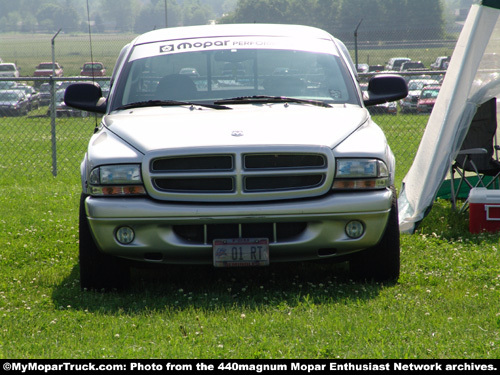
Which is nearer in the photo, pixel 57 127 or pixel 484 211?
pixel 484 211

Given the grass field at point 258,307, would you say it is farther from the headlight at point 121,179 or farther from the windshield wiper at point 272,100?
the windshield wiper at point 272,100

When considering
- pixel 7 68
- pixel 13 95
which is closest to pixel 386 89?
pixel 13 95

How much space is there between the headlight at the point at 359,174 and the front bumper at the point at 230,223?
52 millimetres

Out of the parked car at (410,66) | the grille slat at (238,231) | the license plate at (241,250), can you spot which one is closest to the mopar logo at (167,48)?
the grille slat at (238,231)

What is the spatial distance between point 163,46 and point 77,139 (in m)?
11.1

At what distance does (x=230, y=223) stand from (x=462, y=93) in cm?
309

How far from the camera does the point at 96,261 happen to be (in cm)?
484

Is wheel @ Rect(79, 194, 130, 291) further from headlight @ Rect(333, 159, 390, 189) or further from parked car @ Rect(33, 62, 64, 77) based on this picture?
parked car @ Rect(33, 62, 64, 77)

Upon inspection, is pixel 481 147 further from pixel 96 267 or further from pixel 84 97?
pixel 96 267

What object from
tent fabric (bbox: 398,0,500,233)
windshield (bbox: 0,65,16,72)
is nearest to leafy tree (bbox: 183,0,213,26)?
windshield (bbox: 0,65,16,72)

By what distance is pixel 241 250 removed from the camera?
454 cm

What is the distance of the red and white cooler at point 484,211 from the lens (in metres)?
6.57
